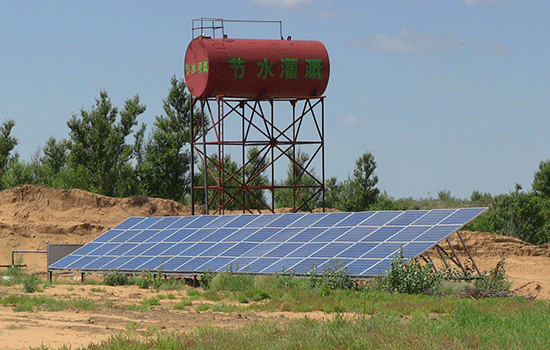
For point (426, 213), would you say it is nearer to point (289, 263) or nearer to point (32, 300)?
point (289, 263)

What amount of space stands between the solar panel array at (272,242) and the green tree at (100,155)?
25181 millimetres

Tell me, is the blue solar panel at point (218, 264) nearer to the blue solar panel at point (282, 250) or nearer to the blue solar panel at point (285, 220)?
the blue solar panel at point (282, 250)

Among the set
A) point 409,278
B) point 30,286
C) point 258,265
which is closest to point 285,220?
point 258,265

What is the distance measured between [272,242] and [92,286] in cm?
628

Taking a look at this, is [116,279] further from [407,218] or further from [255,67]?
[255,67]

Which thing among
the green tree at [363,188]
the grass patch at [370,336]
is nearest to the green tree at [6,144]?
the green tree at [363,188]

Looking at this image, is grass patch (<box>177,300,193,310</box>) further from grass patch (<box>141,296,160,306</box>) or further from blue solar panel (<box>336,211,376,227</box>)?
blue solar panel (<box>336,211,376,227</box>)

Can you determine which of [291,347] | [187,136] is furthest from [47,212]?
→ [291,347]

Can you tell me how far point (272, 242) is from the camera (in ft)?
86.2

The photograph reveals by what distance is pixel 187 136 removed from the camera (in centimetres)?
5944

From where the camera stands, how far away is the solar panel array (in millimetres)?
23172

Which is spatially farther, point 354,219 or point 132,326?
point 354,219

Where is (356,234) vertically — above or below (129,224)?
below

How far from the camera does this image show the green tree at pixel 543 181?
5625 cm
